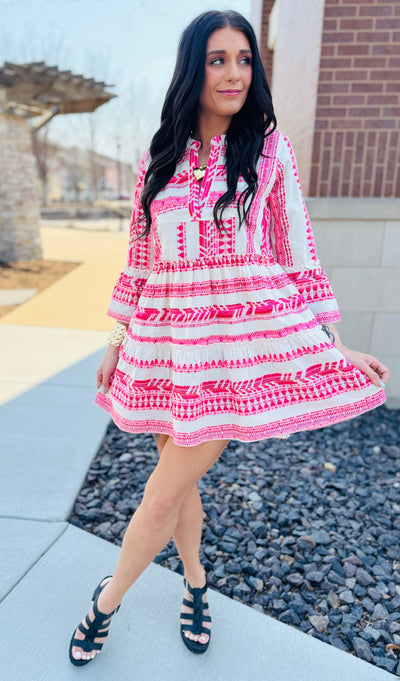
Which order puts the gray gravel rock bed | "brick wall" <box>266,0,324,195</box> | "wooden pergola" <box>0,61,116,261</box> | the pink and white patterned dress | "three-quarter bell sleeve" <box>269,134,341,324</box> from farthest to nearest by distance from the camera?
"wooden pergola" <box>0,61,116,261</box> < "brick wall" <box>266,0,324,195</box> < the gray gravel rock bed < "three-quarter bell sleeve" <box>269,134,341,324</box> < the pink and white patterned dress

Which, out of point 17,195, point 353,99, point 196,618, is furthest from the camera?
point 17,195

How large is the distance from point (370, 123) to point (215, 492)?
115 inches

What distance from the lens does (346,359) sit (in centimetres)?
155

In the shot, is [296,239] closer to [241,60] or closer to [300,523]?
[241,60]

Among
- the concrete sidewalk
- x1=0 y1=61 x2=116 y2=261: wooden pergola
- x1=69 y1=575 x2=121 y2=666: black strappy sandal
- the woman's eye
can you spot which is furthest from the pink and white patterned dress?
x1=0 y1=61 x2=116 y2=261: wooden pergola

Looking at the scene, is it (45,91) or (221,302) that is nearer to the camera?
(221,302)

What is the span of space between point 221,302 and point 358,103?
2.95m

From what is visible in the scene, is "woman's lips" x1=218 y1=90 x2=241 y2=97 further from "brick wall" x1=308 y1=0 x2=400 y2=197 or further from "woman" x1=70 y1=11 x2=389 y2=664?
"brick wall" x1=308 y1=0 x2=400 y2=197

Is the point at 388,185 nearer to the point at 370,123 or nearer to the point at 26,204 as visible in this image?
the point at 370,123

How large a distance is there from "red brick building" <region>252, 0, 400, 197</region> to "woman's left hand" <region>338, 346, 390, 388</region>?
2.55 metres

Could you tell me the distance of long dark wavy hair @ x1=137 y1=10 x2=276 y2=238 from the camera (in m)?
1.46

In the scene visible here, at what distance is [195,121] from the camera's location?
1602 millimetres

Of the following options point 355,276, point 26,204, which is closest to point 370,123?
point 355,276

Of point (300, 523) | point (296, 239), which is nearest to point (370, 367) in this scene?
point (296, 239)
